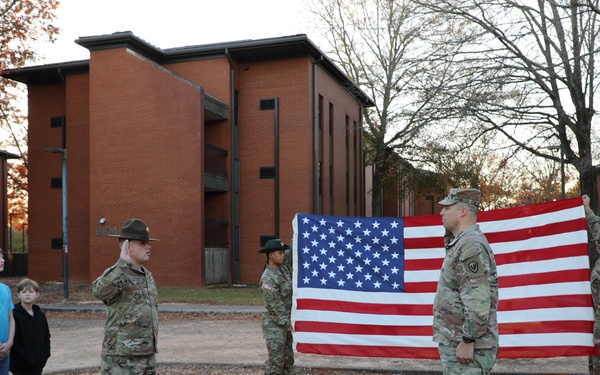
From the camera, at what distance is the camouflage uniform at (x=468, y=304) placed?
15.5 feet

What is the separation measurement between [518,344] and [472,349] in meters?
3.66

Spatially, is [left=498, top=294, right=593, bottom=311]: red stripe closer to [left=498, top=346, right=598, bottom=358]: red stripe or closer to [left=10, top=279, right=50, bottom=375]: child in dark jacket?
[left=498, top=346, right=598, bottom=358]: red stripe

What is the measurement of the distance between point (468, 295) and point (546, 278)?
3.71m

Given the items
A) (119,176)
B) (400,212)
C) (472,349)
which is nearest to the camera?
(472,349)

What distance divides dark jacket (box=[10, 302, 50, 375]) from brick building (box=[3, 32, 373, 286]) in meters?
21.2

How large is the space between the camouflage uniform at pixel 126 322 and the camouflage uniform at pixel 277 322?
7.83 feet

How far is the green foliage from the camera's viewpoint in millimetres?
21719

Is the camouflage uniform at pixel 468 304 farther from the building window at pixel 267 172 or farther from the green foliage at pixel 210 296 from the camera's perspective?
the building window at pixel 267 172

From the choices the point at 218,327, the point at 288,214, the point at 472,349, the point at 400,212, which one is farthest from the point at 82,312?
the point at 400,212

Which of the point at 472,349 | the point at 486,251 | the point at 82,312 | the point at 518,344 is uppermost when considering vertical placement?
the point at 486,251

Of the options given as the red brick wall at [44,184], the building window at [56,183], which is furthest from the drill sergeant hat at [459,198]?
the building window at [56,183]

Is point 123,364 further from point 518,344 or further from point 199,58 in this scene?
point 199,58

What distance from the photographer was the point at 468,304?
15.5ft

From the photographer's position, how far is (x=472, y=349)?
15.5 feet
